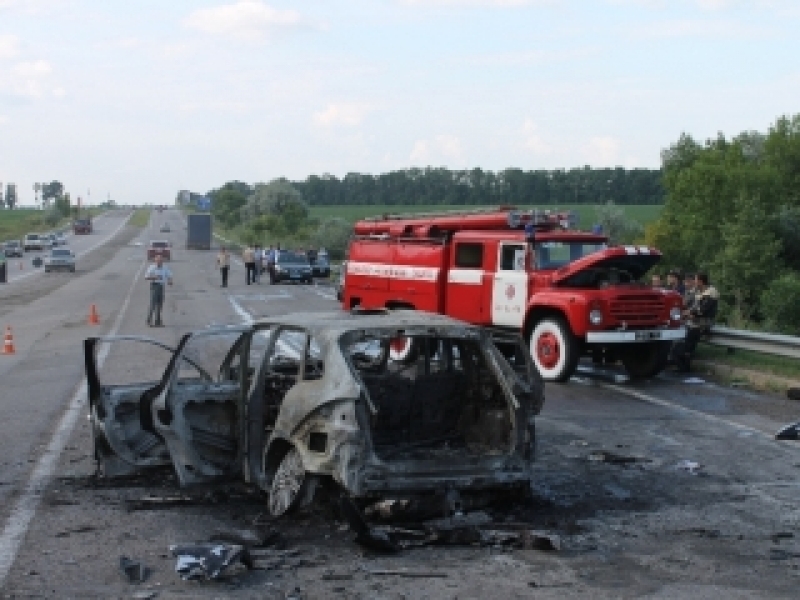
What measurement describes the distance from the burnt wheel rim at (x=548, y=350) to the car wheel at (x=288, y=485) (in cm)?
836

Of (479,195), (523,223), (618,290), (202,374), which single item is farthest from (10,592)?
(479,195)

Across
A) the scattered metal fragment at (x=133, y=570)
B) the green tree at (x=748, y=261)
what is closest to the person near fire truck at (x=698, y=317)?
the scattered metal fragment at (x=133, y=570)

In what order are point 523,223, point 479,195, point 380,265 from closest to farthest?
point 523,223, point 380,265, point 479,195

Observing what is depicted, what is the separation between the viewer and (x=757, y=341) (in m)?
15.7

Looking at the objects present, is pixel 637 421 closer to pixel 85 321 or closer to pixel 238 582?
pixel 238 582

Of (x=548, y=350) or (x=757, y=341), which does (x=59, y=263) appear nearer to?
(x=548, y=350)

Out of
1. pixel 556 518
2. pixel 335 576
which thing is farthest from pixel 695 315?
pixel 335 576

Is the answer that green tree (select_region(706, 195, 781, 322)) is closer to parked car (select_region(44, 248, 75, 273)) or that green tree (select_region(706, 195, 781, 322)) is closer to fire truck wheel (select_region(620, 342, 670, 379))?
fire truck wheel (select_region(620, 342, 670, 379))

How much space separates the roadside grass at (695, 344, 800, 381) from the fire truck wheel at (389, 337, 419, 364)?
829 centimetres

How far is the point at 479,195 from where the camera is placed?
15138cm

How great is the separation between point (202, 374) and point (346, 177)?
7562 inches

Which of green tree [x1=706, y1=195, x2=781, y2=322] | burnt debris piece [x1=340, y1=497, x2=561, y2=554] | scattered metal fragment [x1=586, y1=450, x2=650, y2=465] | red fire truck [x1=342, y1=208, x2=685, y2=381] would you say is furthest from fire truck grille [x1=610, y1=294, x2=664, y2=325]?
green tree [x1=706, y1=195, x2=781, y2=322]

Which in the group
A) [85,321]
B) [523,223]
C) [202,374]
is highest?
[523,223]

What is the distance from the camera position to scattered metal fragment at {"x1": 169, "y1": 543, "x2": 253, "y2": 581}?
615 centimetres
